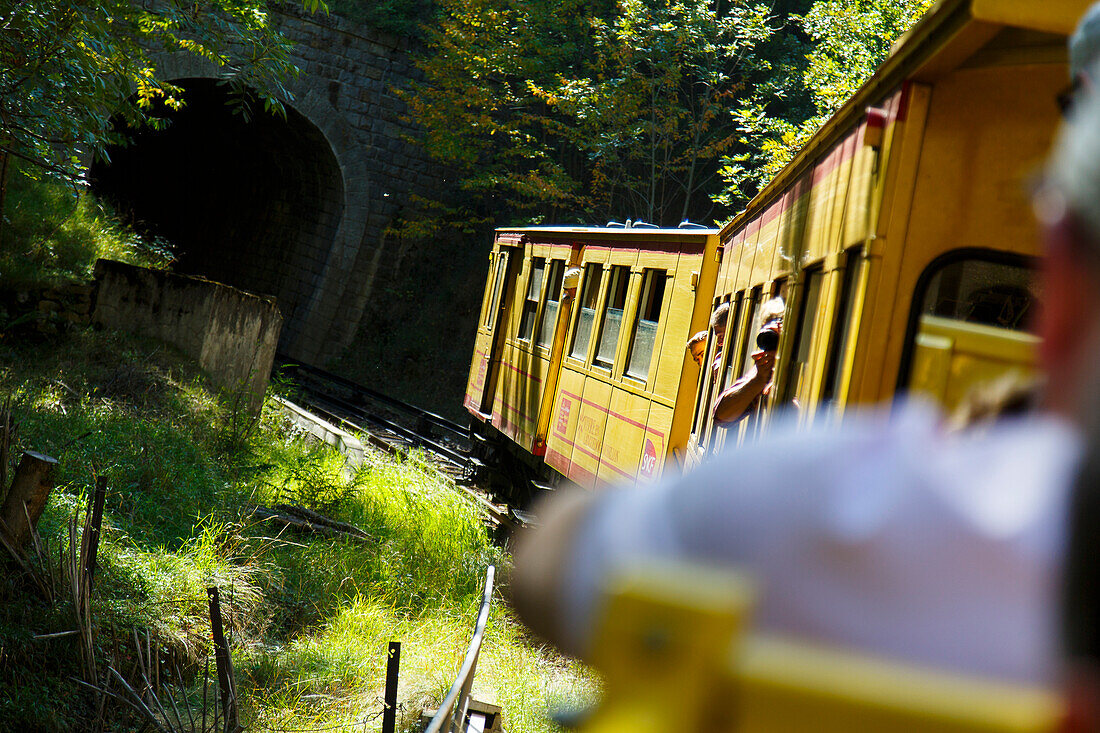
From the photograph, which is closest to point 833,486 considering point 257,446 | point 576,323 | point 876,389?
point 876,389

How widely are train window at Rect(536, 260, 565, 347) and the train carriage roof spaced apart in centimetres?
660

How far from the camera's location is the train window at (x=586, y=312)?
938 cm

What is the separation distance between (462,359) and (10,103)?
16.0m

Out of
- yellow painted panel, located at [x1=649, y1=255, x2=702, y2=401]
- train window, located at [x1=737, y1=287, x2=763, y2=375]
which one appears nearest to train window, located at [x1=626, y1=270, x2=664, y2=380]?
yellow painted panel, located at [x1=649, y1=255, x2=702, y2=401]

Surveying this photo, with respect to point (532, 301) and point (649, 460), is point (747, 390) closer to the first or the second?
point (649, 460)

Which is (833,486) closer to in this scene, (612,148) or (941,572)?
(941,572)

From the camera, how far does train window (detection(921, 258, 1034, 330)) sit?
9.66ft

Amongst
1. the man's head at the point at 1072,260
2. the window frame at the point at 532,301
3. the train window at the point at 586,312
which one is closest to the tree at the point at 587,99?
the window frame at the point at 532,301

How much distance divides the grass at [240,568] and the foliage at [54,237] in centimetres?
211

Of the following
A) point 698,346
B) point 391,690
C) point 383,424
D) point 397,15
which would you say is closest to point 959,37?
point 391,690

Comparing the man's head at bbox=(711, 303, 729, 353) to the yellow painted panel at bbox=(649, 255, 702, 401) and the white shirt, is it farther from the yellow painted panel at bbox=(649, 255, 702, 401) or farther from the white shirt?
the white shirt

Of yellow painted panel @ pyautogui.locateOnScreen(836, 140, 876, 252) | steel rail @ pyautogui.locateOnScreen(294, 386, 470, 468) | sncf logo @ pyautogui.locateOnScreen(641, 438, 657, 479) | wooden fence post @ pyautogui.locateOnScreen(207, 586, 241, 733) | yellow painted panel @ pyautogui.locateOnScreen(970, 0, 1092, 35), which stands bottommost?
steel rail @ pyautogui.locateOnScreen(294, 386, 470, 468)

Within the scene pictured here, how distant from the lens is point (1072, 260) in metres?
0.51

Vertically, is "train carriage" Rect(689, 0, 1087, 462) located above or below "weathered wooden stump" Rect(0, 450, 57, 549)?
above
